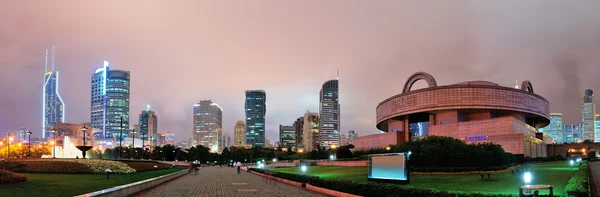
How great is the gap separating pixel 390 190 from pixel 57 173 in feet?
73.0

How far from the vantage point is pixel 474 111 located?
275 feet

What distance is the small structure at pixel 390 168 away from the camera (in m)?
21.5

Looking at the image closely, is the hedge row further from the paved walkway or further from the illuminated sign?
the illuminated sign

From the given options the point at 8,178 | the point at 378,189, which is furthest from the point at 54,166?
A: the point at 378,189

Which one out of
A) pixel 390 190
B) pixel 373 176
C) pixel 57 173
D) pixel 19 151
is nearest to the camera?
pixel 390 190

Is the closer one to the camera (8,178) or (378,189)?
(378,189)

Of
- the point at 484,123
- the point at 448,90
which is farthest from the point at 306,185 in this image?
the point at 448,90

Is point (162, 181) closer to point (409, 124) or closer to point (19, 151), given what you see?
point (19, 151)

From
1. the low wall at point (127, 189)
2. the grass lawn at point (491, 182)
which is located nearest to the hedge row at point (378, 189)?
the grass lawn at point (491, 182)

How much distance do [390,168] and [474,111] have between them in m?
67.6

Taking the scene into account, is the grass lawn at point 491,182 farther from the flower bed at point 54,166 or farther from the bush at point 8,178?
the bush at point 8,178

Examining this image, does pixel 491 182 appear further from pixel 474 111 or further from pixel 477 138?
pixel 474 111

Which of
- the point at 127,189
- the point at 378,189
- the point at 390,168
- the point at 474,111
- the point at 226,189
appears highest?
the point at 474,111

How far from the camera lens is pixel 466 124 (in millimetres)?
77000
